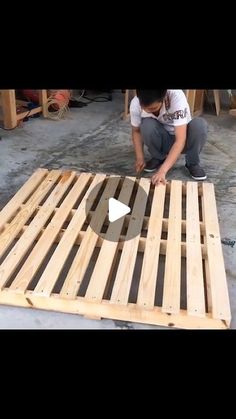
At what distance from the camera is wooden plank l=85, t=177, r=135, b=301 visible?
1519 mm

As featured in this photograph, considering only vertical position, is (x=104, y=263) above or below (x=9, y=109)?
below

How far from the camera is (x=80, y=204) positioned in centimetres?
211

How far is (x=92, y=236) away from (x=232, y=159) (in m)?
1.66

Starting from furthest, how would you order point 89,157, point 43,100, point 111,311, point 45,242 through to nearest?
1. point 43,100
2. point 89,157
3. point 45,242
4. point 111,311

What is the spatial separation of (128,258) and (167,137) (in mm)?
1211

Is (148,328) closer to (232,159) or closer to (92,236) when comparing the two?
(92,236)

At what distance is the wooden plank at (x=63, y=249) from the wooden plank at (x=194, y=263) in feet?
1.80

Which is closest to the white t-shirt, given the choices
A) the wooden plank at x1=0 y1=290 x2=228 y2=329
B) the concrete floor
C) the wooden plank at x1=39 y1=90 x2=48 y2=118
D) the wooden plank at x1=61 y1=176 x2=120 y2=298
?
the concrete floor

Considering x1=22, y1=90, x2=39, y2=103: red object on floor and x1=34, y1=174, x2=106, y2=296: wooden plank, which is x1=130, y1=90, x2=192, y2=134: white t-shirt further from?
x1=22, y1=90, x2=39, y2=103: red object on floor

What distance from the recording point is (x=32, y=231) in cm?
187

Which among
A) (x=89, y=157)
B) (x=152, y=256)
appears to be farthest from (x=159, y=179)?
(x=89, y=157)

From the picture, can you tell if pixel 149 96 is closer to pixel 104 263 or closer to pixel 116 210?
pixel 116 210
